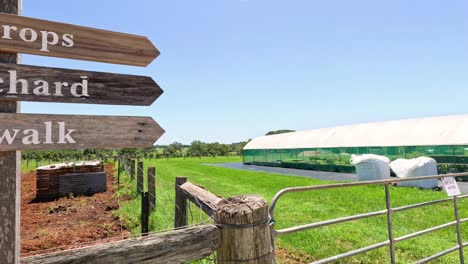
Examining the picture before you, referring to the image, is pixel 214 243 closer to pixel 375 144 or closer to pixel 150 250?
pixel 150 250

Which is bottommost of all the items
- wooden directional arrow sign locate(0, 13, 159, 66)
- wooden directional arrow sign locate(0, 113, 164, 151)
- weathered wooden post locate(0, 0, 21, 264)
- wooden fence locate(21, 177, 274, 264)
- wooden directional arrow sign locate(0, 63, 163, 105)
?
wooden fence locate(21, 177, 274, 264)

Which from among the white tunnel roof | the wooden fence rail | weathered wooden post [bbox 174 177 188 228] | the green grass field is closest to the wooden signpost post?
the wooden fence rail

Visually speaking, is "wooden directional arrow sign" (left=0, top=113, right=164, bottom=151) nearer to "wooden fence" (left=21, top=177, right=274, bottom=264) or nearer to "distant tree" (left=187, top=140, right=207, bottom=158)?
"wooden fence" (left=21, top=177, right=274, bottom=264)

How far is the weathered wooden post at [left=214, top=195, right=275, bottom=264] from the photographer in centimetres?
175

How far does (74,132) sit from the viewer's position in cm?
181

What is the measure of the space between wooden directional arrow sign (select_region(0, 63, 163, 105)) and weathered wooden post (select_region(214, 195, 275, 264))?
874 mm

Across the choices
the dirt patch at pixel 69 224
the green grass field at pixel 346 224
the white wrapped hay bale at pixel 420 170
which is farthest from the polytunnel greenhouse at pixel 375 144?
the dirt patch at pixel 69 224

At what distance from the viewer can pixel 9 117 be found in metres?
1.66

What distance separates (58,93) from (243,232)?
128cm

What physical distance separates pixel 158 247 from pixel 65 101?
3.15 ft

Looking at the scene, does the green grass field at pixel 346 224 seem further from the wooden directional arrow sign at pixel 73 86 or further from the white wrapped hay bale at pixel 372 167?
the white wrapped hay bale at pixel 372 167

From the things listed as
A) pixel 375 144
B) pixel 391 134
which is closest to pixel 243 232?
pixel 375 144

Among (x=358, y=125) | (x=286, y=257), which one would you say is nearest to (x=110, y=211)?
(x=286, y=257)

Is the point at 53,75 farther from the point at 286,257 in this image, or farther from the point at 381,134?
the point at 381,134
